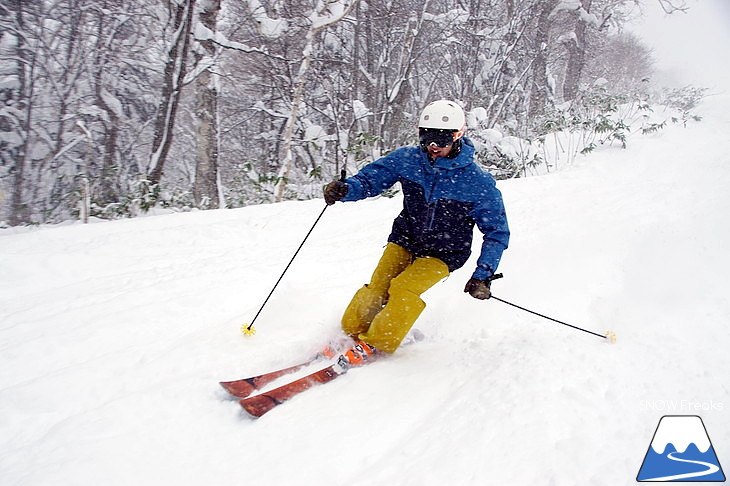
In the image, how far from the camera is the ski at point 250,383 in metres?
2.60

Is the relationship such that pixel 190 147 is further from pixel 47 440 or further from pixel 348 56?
pixel 47 440

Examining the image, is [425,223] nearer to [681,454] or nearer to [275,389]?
[275,389]

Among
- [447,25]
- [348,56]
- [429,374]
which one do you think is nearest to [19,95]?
[348,56]

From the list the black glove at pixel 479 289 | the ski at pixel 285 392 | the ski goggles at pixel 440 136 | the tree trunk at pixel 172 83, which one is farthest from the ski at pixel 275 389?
the tree trunk at pixel 172 83

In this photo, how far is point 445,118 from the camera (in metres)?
2.83

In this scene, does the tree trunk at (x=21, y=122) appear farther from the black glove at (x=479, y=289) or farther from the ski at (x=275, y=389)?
the black glove at (x=479, y=289)

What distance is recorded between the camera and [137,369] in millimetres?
2830

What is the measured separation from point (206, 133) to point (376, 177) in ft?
21.1

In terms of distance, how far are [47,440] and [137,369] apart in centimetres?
67

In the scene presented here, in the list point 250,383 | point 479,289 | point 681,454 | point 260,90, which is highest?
point 260,90

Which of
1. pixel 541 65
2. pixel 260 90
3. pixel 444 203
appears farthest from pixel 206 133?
pixel 541 65

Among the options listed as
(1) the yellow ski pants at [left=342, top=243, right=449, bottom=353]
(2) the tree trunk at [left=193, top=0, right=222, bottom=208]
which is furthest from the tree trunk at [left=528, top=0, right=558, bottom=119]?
(1) the yellow ski pants at [left=342, top=243, right=449, bottom=353]

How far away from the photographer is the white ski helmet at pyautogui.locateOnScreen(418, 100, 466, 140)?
9.27 feet

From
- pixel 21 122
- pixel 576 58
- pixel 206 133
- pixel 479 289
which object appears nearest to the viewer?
pixel 479 289
